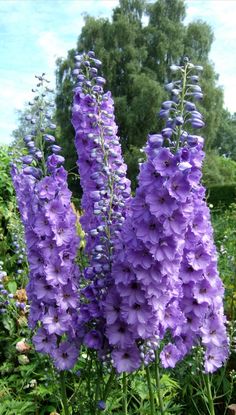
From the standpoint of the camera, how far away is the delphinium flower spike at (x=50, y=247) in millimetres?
2527

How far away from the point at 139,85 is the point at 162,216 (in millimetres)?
27241

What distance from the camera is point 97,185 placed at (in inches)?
108

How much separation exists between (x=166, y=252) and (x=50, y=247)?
0.57 meters

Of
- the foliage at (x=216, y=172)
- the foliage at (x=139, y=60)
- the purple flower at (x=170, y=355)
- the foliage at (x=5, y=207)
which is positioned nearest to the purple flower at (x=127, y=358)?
the purple flower at (x=170, y=355)

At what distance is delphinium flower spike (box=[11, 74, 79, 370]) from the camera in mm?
2527

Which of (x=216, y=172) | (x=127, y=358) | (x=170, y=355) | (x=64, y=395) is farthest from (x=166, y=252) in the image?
(x=216, y=172)

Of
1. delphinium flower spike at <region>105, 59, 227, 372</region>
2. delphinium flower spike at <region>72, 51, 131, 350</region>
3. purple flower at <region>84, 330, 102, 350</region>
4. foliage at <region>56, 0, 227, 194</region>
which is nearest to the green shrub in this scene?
foliage at <region>56, 0, 227, 194</region>

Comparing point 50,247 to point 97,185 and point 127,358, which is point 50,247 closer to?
point 97,185

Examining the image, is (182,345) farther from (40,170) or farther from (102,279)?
(40,170)

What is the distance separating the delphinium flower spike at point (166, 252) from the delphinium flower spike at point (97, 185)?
0.10m

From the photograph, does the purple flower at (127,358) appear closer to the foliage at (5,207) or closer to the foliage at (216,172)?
the foliage at (5,207)

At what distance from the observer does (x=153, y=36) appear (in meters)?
31.3

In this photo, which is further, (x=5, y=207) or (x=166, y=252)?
(x=5, y=207)

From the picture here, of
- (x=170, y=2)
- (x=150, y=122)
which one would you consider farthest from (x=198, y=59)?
(x=150, y=122)
